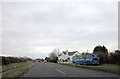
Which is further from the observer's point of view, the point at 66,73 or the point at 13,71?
the point at 13,71

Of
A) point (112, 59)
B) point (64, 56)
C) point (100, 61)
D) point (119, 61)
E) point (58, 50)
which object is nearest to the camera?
point (119, 61)

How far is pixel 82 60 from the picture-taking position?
50.2 metres

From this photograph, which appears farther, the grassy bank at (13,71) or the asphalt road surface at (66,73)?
the grassy bank at (13,71)

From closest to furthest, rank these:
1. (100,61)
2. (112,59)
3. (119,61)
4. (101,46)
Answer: (119,61), (112,59), (100,61), (101,46)

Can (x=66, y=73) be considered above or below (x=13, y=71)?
above

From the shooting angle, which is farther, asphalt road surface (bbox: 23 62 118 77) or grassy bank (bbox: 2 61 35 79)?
grassy bank (bbox: 2 61 35 79)

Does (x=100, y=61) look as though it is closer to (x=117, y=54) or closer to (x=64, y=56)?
(x=117, y=54)

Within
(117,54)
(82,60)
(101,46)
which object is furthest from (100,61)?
(101,46)

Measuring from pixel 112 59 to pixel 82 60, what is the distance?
13.3m

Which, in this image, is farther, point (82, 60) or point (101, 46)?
point (101, 46)

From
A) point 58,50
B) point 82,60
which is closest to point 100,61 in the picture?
point 82,60

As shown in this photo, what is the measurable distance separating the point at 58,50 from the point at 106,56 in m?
108

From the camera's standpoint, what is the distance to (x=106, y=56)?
4194 cm

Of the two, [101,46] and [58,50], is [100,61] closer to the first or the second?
[101,46]
